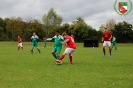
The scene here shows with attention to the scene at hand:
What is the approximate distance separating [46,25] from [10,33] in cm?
1499

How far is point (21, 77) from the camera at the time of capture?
30.2 ft

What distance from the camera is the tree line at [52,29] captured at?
8111 cm

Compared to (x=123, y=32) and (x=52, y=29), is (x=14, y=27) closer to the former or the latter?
(x=52, y=29)

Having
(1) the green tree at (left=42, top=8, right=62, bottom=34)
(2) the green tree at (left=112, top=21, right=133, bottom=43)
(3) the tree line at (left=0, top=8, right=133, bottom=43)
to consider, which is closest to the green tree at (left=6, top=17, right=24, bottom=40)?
(3) the tree line at (left=0, top=8, right=133, bottom=43)

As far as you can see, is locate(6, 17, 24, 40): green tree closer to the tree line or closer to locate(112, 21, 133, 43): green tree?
the tree line

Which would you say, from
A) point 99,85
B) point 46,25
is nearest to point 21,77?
point 99,85

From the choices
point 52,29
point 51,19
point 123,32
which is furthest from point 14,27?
point 123,32

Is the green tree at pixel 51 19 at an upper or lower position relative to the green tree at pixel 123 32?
upper

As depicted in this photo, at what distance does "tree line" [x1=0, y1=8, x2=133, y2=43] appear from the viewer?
3193 inches

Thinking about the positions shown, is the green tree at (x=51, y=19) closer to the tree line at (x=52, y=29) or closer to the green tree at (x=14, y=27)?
the tree line at (x=52, y=29)

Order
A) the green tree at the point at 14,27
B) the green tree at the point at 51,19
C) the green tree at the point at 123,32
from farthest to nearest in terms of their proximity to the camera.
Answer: the green tree at the point at 51,19
the green tree at the point at 14,27
the green tree at the point at 123,32

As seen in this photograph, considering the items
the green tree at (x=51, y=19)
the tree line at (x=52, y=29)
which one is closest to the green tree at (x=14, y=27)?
the tree line at (x=52, y=29)

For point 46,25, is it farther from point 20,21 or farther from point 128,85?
point 128,85

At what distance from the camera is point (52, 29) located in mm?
93500
